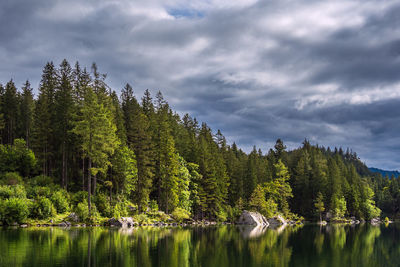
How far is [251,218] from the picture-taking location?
8588 cm

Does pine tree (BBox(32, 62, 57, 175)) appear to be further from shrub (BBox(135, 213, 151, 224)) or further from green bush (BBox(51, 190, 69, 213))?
shrub (BBox(135, 213, 151, 224))

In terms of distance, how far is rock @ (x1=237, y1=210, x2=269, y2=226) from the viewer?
85619 millimetres

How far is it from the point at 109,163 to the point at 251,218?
4243 cm

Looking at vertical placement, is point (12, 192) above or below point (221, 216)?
above

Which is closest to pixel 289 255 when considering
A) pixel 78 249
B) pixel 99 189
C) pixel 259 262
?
pixel 259 262

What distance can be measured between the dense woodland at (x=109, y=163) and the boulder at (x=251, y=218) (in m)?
3.59

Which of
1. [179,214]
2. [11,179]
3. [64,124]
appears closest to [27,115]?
[64,124]

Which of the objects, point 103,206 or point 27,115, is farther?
point 27,115

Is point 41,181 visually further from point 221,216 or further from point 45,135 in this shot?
point 221,216

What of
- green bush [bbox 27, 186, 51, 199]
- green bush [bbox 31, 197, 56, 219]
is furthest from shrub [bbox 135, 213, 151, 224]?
green bush [bbox 31, 197, 56, 219]

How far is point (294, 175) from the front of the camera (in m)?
126

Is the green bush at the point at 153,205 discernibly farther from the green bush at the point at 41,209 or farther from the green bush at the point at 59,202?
the green bush at the point at 41,209

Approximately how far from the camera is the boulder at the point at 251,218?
85562 millimetres

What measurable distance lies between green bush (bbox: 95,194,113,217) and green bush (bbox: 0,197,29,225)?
12555mm
